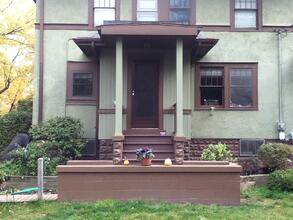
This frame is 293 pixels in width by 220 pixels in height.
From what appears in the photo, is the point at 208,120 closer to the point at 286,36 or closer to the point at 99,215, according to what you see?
the point at 286,36

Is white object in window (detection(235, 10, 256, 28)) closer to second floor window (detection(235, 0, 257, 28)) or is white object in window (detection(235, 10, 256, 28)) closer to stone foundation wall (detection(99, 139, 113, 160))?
second floor window (detection(235, 0, 257, 28))

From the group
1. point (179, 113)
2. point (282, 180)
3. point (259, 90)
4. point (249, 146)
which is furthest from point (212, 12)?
point (282, 180)

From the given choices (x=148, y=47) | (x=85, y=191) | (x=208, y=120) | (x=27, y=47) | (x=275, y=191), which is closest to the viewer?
(x=85, y=191)

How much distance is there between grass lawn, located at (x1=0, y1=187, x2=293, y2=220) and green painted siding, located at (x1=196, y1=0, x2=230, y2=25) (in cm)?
752

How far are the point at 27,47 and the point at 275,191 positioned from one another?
19.9 meters

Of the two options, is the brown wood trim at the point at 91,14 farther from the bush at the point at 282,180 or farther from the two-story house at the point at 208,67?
the bush at the point at 282,180

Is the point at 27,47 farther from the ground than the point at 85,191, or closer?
farther from the ground

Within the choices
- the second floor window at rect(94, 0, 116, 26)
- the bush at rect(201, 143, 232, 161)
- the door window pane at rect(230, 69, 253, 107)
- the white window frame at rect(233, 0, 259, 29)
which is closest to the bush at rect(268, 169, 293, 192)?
the bush at rect(201, 143, 232, 161)

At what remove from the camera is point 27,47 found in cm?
2714

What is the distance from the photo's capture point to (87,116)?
15.3 metres

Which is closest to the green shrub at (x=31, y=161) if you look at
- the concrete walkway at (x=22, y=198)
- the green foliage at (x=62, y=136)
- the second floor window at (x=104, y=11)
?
the green foliage at (x=62, y=136)

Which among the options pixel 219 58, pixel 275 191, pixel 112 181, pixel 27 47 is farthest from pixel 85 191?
pixel 27 47

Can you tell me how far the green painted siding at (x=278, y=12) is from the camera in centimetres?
1574

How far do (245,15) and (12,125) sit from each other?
32.8ft
